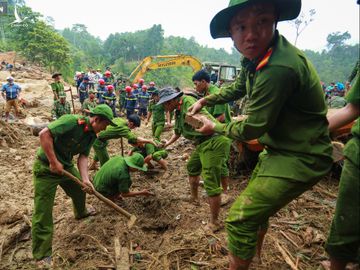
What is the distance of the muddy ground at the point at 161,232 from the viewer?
275 cm

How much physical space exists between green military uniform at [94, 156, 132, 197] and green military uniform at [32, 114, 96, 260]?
2.37 feet

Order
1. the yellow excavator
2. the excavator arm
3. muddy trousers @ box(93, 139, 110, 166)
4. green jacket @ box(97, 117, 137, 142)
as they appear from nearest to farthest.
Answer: green jacket @ box(97, 117, 137, 142)
muddy trousers @ box(93, 139, 110, 166)
the yellow excavator
the excavator arm

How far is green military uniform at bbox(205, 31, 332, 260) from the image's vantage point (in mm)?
1514

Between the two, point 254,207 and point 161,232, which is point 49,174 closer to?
point 161,232

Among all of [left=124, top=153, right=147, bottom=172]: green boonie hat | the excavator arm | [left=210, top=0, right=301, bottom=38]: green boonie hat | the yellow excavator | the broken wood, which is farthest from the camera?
the excavator arm

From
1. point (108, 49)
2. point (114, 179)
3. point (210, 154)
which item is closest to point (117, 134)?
point (114, 179)

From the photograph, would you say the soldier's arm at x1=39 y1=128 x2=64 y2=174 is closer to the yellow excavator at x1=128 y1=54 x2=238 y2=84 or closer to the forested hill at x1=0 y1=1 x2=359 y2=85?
the yellow excavator at x1=128 y1=54 x2=238 y2=84

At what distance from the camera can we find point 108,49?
178 feet

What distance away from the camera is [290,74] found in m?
1.48

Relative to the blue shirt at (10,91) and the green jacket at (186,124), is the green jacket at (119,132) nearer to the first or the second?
the green jacket at (186,124)

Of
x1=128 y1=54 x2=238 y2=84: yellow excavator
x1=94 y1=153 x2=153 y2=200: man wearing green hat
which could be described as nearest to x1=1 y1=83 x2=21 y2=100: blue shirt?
x1=128 y1=54 x2=238 y2=84: yellow excavator

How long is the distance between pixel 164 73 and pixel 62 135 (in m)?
49.7

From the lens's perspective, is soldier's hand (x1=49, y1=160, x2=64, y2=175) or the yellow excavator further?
the yellow excavator

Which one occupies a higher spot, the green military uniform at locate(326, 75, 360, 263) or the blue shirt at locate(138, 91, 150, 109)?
the green military uniform at locate(326, 75, 360, 263)
